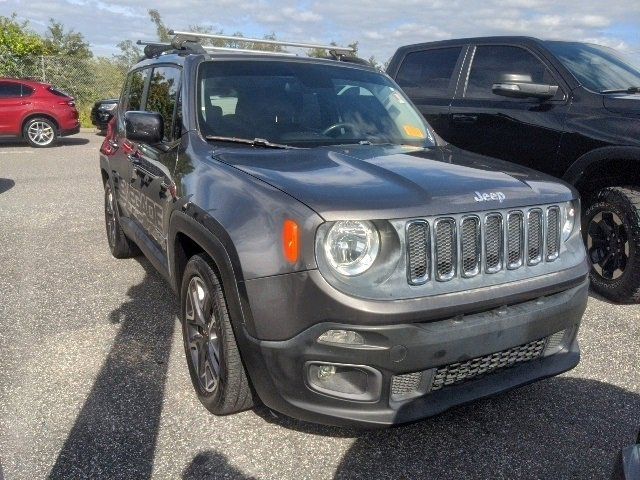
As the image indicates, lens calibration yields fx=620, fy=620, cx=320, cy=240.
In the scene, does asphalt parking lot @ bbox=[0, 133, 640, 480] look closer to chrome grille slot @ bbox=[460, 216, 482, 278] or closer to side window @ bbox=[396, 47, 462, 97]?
chrome grille slot @ bbox=[460, 216, 482, 278]

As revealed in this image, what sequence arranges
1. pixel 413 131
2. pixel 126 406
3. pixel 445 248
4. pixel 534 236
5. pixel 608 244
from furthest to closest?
pixel 608 244
pixel 413 131
pixel 126 406
pixel 534 236
pixel 445 248

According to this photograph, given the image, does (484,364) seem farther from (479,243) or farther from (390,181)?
(390,181)

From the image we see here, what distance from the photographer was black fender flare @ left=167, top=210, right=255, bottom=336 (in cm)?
249

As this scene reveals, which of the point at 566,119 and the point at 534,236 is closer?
the point at 534,236

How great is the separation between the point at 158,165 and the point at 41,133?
43.0 ft

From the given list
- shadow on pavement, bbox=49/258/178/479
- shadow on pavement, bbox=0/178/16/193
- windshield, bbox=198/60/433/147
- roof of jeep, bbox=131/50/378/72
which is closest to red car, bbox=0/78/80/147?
shadow on pavement, bbox=0/178/16/193

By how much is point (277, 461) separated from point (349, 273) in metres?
0.95

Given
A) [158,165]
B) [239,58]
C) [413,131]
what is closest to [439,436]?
[413,131]

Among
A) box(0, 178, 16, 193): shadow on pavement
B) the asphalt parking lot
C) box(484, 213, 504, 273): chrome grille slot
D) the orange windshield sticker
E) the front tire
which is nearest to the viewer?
box(484, 213, 504, 273): chrome grille slot

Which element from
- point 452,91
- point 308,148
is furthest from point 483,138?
point 308,148

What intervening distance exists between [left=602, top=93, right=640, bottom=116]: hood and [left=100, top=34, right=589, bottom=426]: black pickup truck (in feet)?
5.94

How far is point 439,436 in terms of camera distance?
2879 mm

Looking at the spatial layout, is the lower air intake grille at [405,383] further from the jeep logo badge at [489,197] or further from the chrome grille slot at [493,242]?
the jeep logo badge at [489,197]

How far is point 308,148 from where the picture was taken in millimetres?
3391
